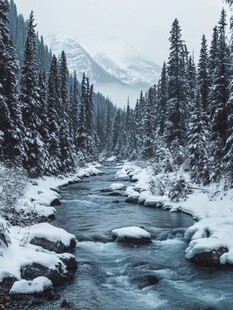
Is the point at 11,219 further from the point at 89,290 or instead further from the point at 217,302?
the point at 217,302

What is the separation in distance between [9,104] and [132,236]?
49.3ft

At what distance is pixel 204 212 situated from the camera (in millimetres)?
20438

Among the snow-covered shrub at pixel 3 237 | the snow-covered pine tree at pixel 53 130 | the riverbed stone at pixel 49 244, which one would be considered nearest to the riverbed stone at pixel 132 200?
the riverbed stone at pixel 49 244

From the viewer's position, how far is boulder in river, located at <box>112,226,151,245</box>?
15766 mm

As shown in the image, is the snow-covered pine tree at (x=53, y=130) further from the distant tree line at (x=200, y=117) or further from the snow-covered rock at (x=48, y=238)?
the snow-covered rock at (x=48, y=238)

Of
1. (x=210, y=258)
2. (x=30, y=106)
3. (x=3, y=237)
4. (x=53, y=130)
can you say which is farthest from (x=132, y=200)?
(x=53, y=130)

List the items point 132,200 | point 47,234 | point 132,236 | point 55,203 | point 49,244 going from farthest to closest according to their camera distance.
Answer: point 132,200 → point 55,203 → point 132,236 → point 47,234 → point 49,244

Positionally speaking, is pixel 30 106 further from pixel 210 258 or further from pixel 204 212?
pixel 210 258

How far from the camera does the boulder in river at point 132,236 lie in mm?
15766

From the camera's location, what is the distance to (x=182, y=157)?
3738 centimetres

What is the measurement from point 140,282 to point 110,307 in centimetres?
200

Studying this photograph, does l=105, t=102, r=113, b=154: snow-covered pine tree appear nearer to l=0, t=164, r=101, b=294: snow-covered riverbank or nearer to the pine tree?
the pine tree

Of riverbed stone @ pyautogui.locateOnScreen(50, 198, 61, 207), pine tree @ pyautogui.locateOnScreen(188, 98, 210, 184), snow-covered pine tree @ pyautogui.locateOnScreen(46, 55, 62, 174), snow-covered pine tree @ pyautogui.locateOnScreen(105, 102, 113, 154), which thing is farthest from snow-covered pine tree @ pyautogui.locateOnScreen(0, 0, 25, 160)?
snow-covered pine tree @ pyautogui.locateOnScreen(105, 102, 113, 154)

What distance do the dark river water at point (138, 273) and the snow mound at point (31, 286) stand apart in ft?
1.79
